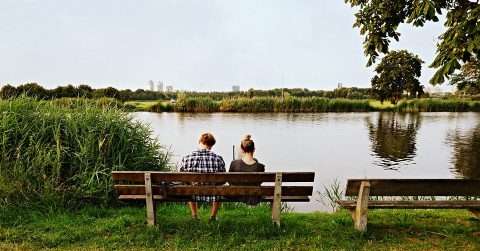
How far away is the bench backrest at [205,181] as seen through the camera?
456cm

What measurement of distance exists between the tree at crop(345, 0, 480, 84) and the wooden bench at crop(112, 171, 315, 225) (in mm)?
2218

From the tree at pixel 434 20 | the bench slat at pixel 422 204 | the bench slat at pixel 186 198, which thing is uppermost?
the tree at pixel 434 20

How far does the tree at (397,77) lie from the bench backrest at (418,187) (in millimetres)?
47394

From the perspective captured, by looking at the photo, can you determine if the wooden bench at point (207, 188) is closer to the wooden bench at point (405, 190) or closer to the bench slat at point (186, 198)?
the bench slat at point (186, 198)

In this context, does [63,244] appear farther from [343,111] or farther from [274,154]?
[343,111]

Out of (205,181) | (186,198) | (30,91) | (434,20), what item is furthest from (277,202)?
(30,91)

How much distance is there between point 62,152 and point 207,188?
265cm

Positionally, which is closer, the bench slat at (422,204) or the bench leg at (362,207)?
the bench leg at (362,207)

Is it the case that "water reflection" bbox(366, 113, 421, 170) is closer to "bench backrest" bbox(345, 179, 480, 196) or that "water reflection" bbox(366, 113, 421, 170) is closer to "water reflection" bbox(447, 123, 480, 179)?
"water reflection" bbox(447, 123, 480, 179)

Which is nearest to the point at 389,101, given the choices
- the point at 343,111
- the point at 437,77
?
the point at 343,111

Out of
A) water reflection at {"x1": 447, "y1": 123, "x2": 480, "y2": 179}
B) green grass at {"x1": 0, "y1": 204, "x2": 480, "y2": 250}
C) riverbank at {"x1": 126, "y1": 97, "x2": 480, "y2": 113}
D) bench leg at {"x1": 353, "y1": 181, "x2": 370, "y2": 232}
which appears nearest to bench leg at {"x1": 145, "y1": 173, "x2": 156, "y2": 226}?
green grass at {"x1": 0, "y1": 204, "x2": 480, "y2": 250}

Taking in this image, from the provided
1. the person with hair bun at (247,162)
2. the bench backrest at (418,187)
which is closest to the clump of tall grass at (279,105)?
the person with hair bun at (247,162)

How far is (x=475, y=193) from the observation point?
4.71 metres

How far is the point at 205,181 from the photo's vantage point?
15.0ft
